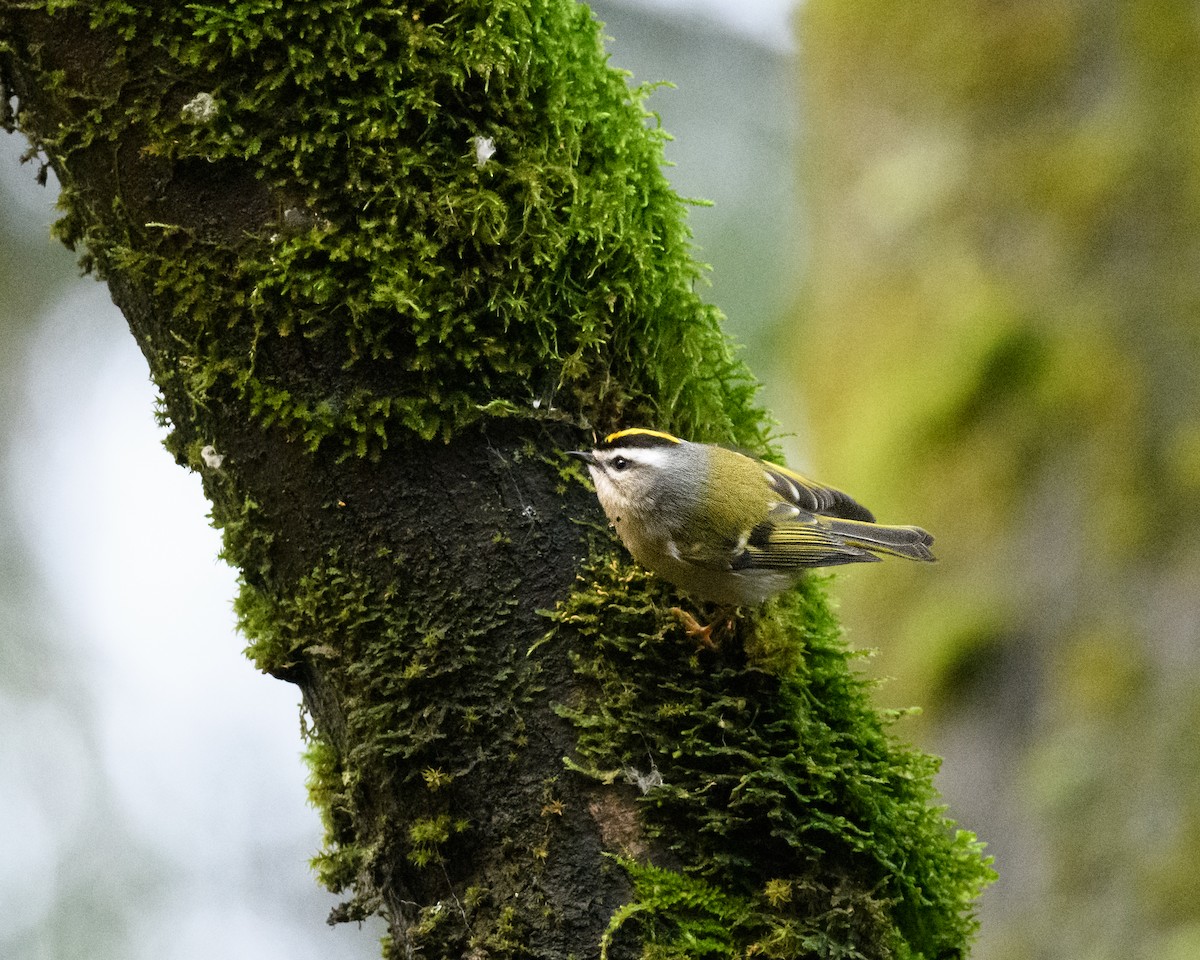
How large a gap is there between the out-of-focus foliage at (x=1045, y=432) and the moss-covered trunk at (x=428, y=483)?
2145mm

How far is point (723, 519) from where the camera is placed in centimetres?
316

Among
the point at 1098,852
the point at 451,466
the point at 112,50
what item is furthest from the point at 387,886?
the point at 1098,852

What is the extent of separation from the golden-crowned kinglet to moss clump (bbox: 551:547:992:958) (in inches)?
5.9

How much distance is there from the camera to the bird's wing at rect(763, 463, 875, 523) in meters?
3.27

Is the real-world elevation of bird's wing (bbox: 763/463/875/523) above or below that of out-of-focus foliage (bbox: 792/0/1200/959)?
below

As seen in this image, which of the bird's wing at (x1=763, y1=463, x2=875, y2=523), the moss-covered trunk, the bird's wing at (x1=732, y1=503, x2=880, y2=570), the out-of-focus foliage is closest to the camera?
the moss-covered trunk

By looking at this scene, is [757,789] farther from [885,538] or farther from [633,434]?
[885,538]

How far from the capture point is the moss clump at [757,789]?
7.40 ft

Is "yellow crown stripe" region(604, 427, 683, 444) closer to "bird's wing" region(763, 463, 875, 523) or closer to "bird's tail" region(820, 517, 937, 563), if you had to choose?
"bird's wing" region(763, 463, 875, 523)

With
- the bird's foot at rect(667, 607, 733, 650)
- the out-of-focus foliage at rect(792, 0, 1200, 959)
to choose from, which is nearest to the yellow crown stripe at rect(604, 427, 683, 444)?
the bird's foot at rect(667, 607, 733, 650)

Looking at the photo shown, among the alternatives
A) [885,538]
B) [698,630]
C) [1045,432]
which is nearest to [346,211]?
[698,630]

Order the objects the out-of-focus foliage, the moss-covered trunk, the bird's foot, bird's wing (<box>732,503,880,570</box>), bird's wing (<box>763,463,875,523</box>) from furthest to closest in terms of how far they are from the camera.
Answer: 1. the out-of-focus foliage
2. bird's wing (<box>763,463,875,523</box>)
3. bird's wing (<box>732,503,880,570</box>)
4. the bird's foot
5. the moss-covered trunk

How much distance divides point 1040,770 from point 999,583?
2.63 ft

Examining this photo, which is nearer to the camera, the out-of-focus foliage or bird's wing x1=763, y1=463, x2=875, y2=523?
bird's wing x1=763, y1=463, x2=875, y2=523
